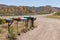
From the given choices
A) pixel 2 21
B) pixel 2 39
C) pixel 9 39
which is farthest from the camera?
pixel 2 21

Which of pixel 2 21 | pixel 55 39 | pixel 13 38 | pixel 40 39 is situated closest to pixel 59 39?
pixel 55 39

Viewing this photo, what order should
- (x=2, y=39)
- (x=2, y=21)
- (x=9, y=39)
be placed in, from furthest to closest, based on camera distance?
(x=2, y=21), (x=2, y=39), (x=9, y=39)

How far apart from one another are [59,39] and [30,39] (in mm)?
2065

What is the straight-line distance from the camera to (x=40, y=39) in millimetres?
14703

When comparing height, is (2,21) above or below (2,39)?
below

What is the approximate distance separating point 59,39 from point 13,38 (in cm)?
327

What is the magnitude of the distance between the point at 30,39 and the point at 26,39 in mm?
294

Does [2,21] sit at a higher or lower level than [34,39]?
lower

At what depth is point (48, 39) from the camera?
14797mm

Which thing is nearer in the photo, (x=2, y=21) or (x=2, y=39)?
(x=2, y=39)

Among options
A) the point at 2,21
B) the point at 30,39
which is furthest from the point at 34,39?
the point at 2,21

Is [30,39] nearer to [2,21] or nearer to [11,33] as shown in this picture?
[11,33]

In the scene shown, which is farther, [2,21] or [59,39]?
[2,21]

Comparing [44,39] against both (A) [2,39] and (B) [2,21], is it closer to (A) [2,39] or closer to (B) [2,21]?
(A) [2,39]
